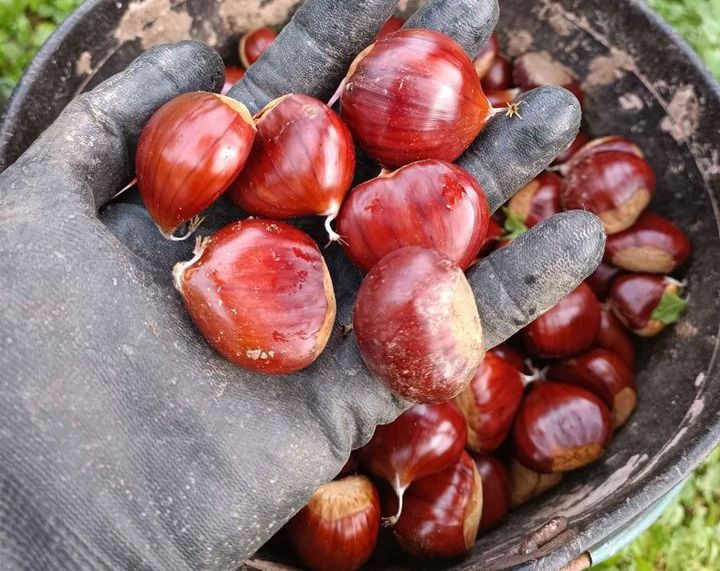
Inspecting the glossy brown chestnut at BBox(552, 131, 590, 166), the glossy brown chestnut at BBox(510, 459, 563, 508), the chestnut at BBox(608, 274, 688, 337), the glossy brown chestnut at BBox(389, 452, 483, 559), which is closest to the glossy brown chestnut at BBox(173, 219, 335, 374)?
the glossy brown chestnut at BBox(389, 452, 483, 559)

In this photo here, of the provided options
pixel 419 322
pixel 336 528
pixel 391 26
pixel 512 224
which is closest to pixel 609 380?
pixel 512 224

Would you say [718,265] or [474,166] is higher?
[474,166]

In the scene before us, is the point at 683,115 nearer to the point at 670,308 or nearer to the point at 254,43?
the point at 670,308

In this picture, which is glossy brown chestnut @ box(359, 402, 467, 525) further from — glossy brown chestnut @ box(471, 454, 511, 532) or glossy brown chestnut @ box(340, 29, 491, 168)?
glossy brown chestnut @ box(340, 29, 491, 168)

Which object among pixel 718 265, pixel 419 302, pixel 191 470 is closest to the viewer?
pixel 419 302

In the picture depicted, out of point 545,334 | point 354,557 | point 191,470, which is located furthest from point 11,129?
point 545,334

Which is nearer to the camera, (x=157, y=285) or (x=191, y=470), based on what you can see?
(x=191, y=470)

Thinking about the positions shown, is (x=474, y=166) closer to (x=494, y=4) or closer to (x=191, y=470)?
(x=494, y=4)

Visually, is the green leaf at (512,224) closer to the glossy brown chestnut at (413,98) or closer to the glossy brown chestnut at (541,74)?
the glossy brown chestnut at (541,74)
